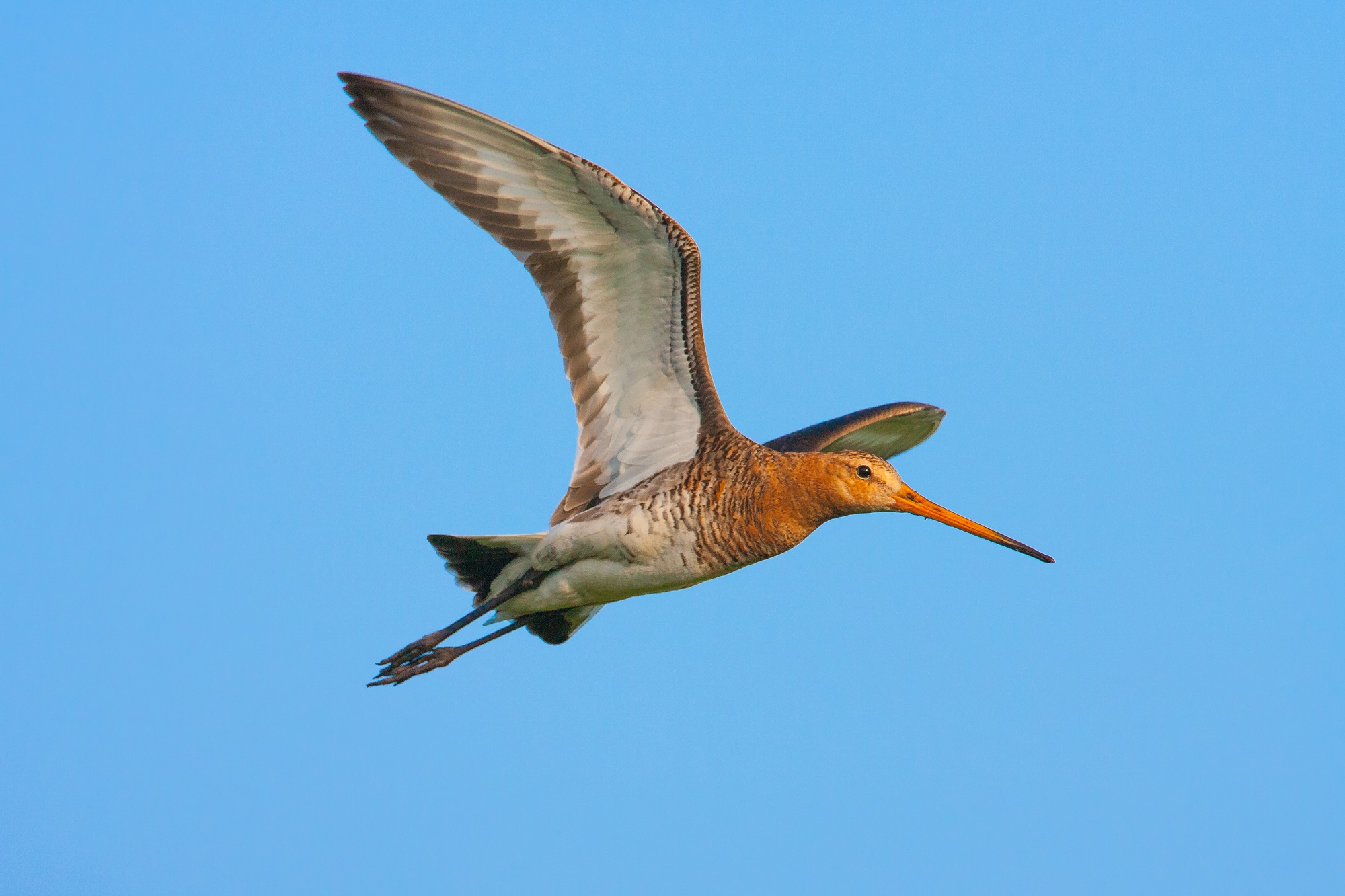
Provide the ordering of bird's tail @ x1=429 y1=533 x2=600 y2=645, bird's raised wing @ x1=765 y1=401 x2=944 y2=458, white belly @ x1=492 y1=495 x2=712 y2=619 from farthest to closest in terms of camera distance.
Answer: bird's raised wing @ x1=765 y1=401 x2=944 y2=458
bird's tail @ x1=429 y1=533 x2=600 y2=645
white belly @ x1=492 y1=495 x2=712 y2=619

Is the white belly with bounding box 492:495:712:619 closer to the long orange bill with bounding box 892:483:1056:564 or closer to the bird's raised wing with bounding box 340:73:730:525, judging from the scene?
the bird's raised wing with bounding box 340:73:730:525

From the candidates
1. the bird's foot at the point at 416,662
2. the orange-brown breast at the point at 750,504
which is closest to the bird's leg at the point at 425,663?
the bird's foot at the point at 416,662

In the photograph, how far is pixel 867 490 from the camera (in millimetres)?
9750

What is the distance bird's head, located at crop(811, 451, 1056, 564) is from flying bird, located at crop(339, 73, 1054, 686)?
0.01 metres

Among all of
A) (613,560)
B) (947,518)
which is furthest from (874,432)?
(613,560)

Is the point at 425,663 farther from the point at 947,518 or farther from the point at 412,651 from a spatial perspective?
the point at 947,518

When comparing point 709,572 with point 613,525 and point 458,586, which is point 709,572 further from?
point 458,586

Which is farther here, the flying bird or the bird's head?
the bird's head

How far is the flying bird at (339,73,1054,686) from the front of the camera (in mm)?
9062

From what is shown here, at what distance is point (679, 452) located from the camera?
9.89m

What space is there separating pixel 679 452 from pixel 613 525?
76 centimetres

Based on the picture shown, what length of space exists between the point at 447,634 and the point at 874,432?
4.46 meters

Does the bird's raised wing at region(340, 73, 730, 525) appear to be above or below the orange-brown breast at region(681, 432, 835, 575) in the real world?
above

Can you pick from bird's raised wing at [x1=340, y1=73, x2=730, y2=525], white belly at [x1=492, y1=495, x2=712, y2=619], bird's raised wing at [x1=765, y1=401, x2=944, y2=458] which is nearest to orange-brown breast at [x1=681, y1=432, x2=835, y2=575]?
white belly at [x1=492, y1=495, x2=712, y2=619]
